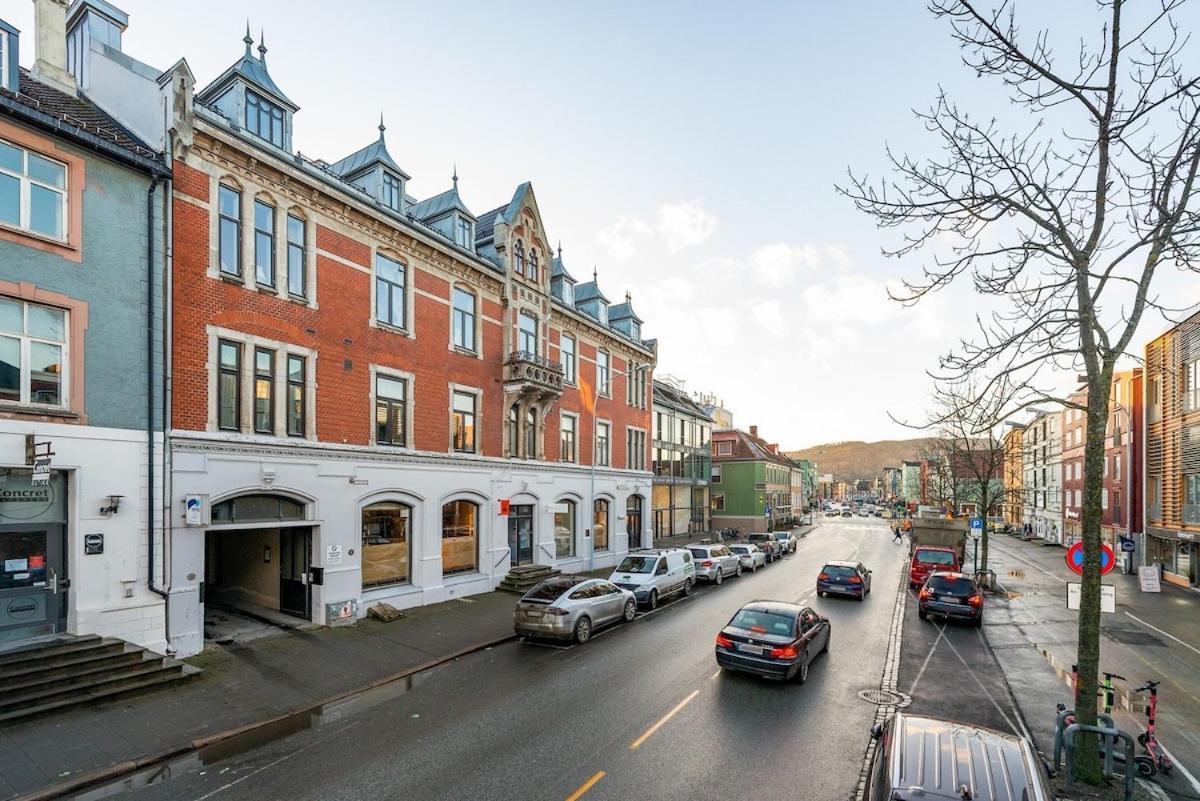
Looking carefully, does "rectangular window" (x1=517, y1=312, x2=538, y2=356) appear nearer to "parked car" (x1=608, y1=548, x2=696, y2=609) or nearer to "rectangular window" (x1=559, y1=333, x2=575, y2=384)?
"rectangular window" (x1=559, y1=333, x2=575, y2=384)

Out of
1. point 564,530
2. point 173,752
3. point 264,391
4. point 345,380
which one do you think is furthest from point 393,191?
point 173,752

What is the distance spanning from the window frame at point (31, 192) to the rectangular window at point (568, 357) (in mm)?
18190

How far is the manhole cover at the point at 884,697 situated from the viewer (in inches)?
455

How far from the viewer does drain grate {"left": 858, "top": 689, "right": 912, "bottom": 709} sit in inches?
455

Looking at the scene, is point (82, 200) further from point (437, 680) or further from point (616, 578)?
point (616, 578)

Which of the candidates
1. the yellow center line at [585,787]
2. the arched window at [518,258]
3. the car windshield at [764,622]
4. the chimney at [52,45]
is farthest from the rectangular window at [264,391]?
the car windshield at [764,622]

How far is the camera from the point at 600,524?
3130cm

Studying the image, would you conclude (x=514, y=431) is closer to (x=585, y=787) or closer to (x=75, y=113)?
(x=75, y=113)

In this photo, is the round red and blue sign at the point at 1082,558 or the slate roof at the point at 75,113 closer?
the round red and blue sign at the point at 1082,558

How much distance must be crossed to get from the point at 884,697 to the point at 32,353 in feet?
58.5

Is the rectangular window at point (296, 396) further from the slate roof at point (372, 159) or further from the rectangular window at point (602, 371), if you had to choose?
the rectangular window at point (602, 371)

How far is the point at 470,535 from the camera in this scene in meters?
22.2

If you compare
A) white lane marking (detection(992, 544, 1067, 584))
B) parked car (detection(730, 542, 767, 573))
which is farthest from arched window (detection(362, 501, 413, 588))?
white lane marking (detection(992, 544, 1067, 584))

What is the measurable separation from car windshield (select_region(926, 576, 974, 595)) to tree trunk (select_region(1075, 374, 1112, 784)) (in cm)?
1123
